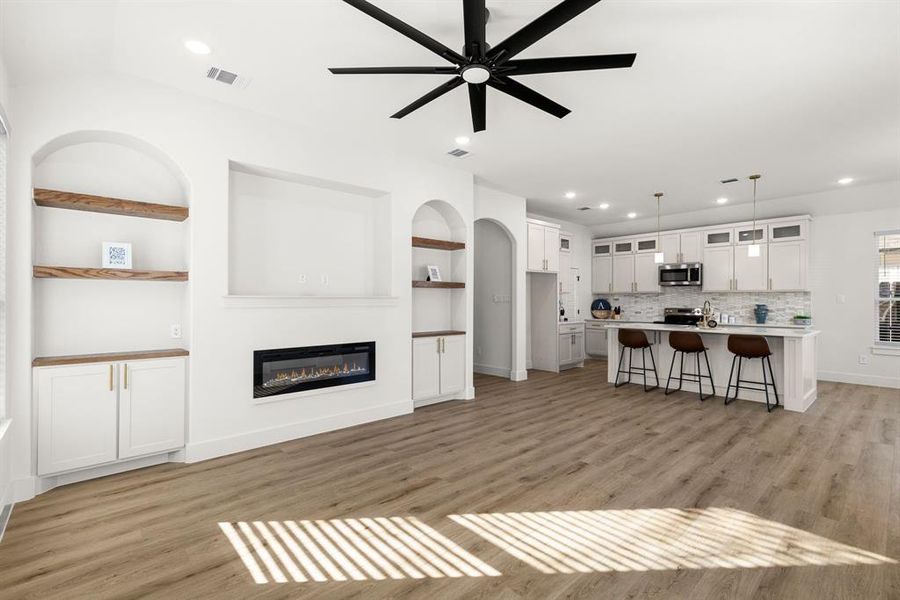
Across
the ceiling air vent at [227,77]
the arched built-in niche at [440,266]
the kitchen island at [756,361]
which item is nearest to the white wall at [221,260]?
the ceiling air vent at [227,77]

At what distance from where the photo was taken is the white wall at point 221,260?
9.53 feet

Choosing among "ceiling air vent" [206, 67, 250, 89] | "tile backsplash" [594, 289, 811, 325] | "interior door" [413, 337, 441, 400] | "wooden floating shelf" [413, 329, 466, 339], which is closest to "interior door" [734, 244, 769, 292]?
"tile backsplash" [594, 289, 811, 325]

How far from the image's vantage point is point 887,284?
658 centimetres

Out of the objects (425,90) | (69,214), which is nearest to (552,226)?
(425,90)

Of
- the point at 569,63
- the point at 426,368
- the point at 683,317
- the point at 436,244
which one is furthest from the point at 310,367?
the point at 683,317

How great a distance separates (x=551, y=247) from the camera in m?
7.93

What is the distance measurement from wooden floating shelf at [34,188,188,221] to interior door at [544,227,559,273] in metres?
5.79

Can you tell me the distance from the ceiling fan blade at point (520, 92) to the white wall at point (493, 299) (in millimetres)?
4011

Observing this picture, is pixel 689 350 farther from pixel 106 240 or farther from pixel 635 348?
pixel 106 240

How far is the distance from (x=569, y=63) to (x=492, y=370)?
583 cm

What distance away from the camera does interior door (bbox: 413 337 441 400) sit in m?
5.22

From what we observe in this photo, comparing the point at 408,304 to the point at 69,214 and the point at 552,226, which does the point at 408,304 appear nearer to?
the point at 69,214

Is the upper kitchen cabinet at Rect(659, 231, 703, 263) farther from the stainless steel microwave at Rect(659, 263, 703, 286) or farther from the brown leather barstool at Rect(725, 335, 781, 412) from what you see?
the brown leather barstool at Rect(725, 335, 781, 412)

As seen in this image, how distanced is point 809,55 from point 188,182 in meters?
4.79
